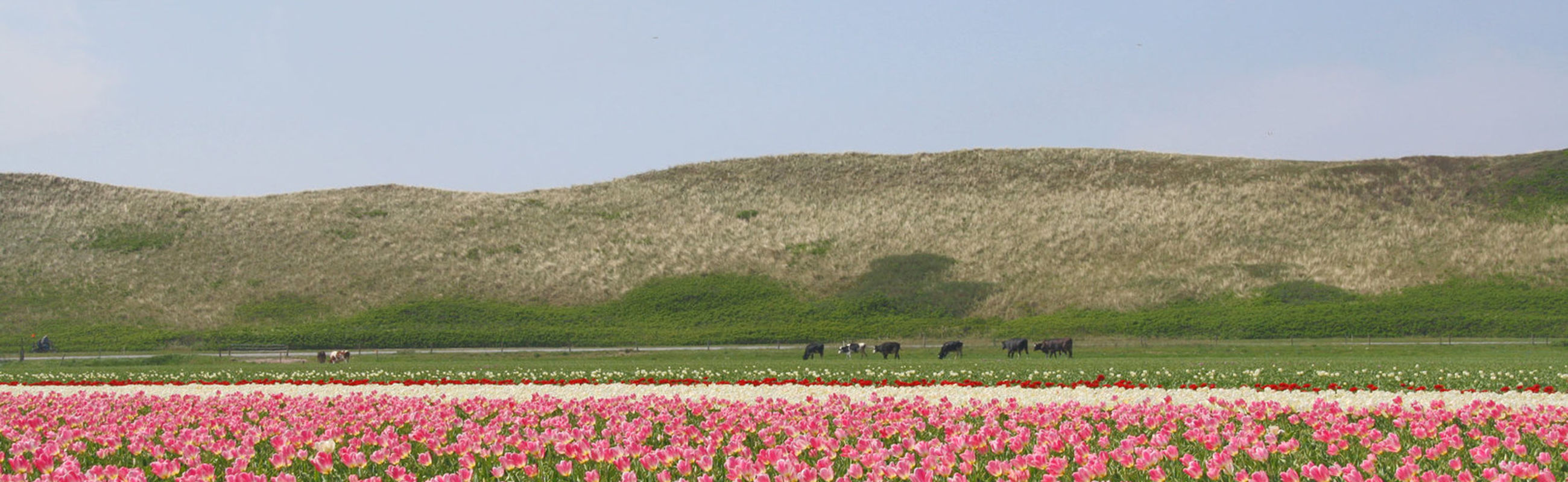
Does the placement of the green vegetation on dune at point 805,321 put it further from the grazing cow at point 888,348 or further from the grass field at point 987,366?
the grazing cow at point 888,348

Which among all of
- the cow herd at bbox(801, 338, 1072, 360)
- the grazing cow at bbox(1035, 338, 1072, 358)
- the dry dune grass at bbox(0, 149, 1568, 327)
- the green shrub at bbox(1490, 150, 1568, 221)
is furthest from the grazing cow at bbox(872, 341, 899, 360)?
the green shrub at bbox(1490, 150, 1568, 221)

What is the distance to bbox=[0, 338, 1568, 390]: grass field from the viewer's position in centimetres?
2430

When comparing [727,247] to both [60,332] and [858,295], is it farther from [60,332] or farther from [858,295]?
[60,332]

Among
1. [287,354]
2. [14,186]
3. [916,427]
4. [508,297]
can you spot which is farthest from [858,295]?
[14,186]

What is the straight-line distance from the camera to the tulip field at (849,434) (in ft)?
26.0

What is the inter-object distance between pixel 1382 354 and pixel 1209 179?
64.2m

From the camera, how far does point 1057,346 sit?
46.5 metres

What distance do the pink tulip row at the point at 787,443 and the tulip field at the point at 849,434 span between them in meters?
0.04

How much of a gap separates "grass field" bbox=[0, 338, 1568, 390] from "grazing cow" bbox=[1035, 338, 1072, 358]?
3.44 ft

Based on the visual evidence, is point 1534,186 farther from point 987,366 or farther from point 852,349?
point 987,366

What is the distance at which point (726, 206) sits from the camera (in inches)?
4146

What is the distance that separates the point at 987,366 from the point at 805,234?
63310 mm

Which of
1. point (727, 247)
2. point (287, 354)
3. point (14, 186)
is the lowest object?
point (287, 354)

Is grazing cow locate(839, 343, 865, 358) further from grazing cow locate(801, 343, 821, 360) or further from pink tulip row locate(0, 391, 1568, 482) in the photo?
pink tulip row locate(0, 391, 1568, 482)
